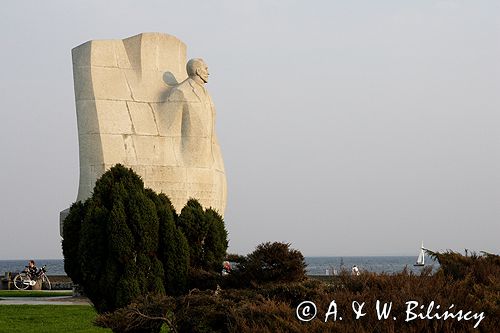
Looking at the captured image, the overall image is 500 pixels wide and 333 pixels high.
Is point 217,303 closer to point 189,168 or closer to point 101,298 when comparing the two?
point 101,298

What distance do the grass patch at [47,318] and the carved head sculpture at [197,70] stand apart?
15.9 ft

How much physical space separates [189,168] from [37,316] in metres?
4.08

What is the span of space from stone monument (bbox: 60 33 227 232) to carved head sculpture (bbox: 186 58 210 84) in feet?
0.06

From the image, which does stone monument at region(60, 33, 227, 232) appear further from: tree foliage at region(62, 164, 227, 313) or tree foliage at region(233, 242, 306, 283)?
tree foliage at region(233, 242, 306, 283)

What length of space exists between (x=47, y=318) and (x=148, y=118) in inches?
171

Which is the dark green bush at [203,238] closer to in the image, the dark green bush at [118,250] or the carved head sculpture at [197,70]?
the dark green bush at [118,250]

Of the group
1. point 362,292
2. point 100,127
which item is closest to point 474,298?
point 362,292

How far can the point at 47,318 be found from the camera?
13953mm

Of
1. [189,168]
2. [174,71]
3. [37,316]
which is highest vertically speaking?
[174,71]

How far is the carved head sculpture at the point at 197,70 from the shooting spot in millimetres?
16672

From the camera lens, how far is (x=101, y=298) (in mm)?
10438

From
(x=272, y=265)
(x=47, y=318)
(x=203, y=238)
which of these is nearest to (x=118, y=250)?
(x=203, y=238)

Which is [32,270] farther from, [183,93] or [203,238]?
[203,238]

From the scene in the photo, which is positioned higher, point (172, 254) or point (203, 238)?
point (203, 238)
